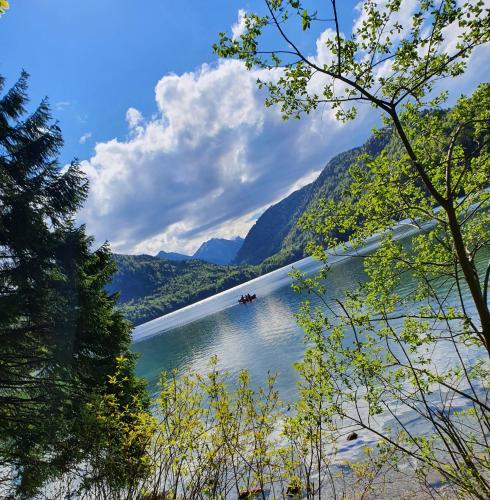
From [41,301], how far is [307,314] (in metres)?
9.19

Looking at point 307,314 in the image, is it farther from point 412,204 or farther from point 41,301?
point 41,301

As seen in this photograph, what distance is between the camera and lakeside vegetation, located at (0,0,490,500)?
167 inches

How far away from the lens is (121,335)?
51.7 ft

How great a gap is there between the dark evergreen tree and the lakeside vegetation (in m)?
0.05

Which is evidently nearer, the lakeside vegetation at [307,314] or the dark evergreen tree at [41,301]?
the lakeside vegetation at [307,314]

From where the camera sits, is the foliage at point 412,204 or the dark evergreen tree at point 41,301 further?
the dark evergreen tree at point 41,301

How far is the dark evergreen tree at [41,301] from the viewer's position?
10.8m

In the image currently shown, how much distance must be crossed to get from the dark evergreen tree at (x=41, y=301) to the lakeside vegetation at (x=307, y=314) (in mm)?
50

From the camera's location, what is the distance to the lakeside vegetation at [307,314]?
13.9 ft

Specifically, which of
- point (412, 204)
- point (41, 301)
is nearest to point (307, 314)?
point (412, 204)

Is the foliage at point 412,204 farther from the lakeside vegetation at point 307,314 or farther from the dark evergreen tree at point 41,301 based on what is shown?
the dark evergreen tree at point 41,301

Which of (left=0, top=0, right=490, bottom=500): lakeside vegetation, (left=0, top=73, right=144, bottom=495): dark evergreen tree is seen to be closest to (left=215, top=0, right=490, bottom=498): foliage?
(left=0, top=0, right=490, bottom=500): lakeside vegetation

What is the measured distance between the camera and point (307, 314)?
6.15 m

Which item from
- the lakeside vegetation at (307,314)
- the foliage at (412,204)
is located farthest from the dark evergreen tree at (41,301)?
the foliage at (412,204)
